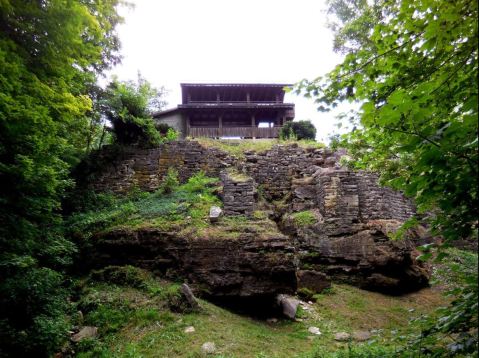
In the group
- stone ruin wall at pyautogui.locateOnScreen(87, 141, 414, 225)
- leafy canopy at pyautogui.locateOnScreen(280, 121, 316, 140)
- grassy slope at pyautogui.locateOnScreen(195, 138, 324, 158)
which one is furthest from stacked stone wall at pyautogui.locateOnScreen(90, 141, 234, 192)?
leafy canopy at pyautogui.locateOnScreen(280, 121, 316, 140)

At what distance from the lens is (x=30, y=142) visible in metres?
4.84

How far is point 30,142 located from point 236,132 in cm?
1689

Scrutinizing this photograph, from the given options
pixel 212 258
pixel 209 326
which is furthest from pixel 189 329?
pixel 212 258

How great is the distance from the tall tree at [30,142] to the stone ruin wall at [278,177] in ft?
15.6

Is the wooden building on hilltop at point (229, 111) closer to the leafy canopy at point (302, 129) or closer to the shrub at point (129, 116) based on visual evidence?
the leafy canopy at point (302, 129)

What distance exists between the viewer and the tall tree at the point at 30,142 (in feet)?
14.0

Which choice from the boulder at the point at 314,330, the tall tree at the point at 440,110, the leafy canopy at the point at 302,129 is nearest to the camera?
the tall tree at the point at 440,110

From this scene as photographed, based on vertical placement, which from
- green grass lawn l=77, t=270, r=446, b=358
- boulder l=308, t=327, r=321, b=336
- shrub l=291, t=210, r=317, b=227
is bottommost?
boulder l=308, t=327, r=321, b=336

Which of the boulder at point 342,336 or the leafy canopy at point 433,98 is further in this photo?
the boulder at point 342,336

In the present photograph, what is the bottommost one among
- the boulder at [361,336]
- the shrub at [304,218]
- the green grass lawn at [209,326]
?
the boulder at [361,336]

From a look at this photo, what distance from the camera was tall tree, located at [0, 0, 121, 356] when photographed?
4.27 meters

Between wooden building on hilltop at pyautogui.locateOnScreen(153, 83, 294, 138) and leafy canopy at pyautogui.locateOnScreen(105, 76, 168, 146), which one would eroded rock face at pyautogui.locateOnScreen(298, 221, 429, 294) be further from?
wooden building on hilltop at pyautogui.locateOnScreen(153, 83, 294, 138)

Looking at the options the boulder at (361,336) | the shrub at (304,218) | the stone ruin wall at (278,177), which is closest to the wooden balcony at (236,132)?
the stone ruin wall at (278,177)

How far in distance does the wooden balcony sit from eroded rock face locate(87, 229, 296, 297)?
14.1 meters
